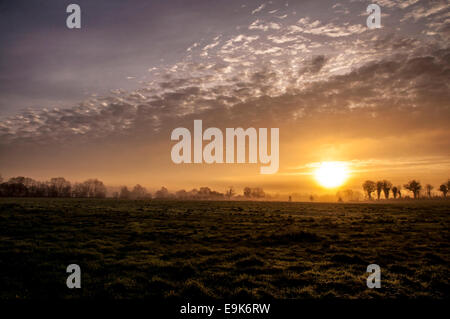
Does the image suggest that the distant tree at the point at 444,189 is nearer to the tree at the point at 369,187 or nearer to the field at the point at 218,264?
the tree at the point at 369,187

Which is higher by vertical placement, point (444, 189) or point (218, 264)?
point (218, 264)

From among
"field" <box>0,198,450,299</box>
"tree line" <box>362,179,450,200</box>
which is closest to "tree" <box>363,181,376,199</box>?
"tree line" <box>362,179,450,200</box>

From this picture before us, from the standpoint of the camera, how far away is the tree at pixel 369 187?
193 m

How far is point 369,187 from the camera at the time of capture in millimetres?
193375

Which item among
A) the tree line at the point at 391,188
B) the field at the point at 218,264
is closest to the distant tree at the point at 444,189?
the tree line at the point at 391,188

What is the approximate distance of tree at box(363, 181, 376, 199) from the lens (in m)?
193

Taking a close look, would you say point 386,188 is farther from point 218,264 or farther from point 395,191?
point 218,264

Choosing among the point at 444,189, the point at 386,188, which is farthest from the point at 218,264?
the point at 444,189

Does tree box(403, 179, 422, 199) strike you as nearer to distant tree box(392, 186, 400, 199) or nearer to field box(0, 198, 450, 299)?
distant tree box(392, 186, 400, 199)
